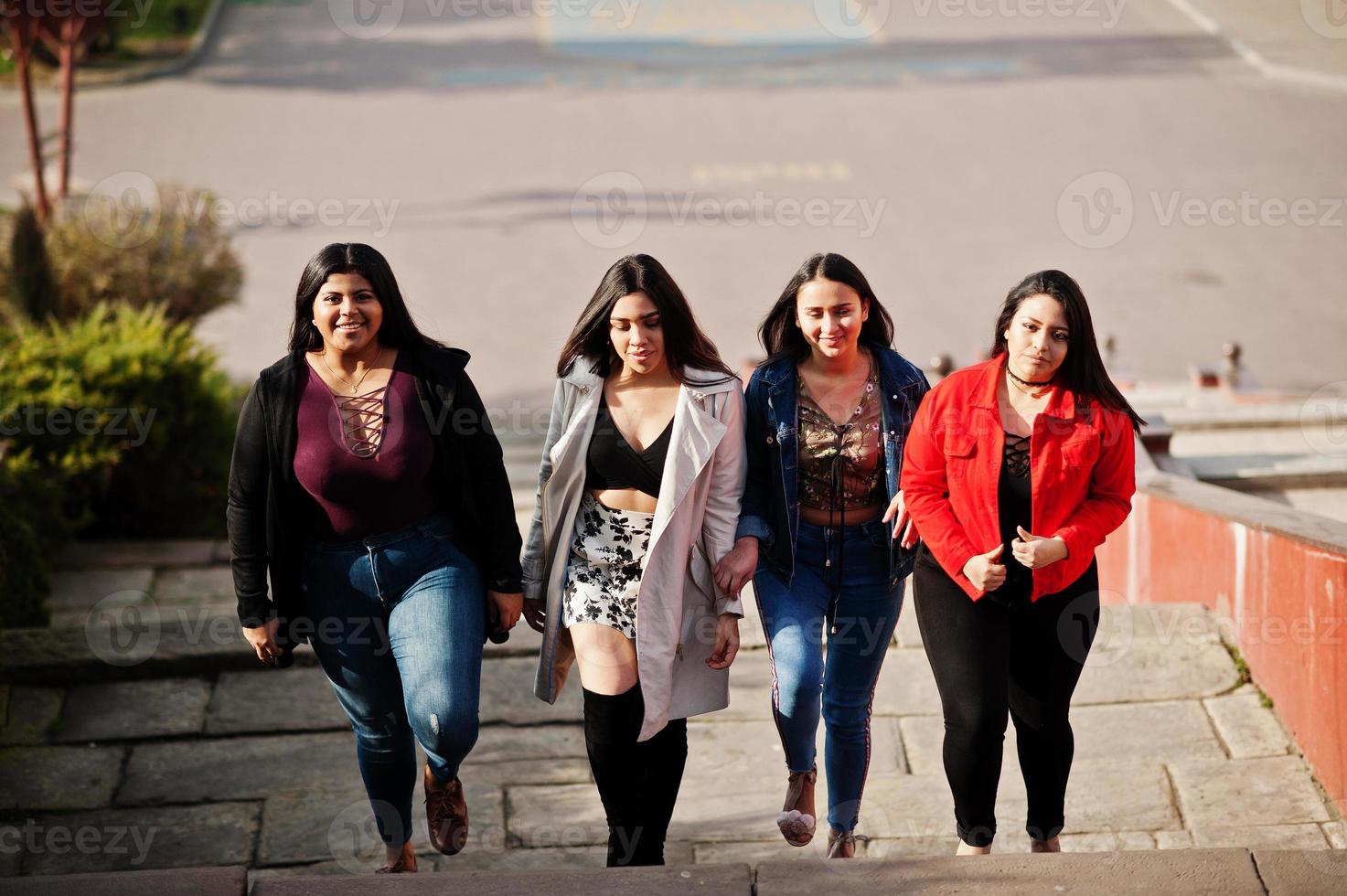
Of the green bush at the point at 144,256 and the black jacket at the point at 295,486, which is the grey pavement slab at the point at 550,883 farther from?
the green bush at the point at 144,256

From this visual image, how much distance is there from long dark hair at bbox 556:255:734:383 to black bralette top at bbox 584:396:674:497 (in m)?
0.19

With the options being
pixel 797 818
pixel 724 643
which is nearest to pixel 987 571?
pixel 724 643

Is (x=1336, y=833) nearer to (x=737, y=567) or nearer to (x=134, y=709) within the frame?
(x=737, y=567)

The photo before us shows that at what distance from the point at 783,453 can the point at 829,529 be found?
0.87ft

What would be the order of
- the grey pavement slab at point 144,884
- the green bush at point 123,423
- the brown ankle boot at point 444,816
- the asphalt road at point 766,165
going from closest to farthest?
1. the grey pavement slab at point 144,884
2. the brown ankle boot at point 444,816
3. the green bush at point 123,423
4. the asphalt road at point 766,165

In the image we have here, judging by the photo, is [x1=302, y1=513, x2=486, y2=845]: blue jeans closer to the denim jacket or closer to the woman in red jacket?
the denim jacket

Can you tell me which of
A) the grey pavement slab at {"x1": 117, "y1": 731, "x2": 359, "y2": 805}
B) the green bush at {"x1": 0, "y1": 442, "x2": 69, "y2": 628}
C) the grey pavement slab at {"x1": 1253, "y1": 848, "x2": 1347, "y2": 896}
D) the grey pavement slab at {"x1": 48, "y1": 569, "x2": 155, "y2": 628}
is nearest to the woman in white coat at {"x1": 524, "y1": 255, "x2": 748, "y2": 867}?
the grey pavement slab at {"x1": 117, "y1": 731, "x2": 359, "y2": 805}

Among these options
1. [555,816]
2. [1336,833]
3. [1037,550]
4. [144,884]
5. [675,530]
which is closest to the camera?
[144,884]

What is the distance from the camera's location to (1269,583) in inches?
205

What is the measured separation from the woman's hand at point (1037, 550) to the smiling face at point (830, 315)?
76cm

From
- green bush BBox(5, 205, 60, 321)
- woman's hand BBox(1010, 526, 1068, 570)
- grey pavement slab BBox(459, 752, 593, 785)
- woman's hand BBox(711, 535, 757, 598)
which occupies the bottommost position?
grey pavement slab BBox(459, 752, 593, 785)

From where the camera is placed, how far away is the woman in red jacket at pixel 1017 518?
3816 millimetres

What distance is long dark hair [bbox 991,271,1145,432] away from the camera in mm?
3816

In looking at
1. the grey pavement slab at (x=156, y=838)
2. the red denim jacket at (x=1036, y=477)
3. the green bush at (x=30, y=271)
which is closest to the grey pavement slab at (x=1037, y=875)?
the red denim jacket at (x=1036, y=477)
